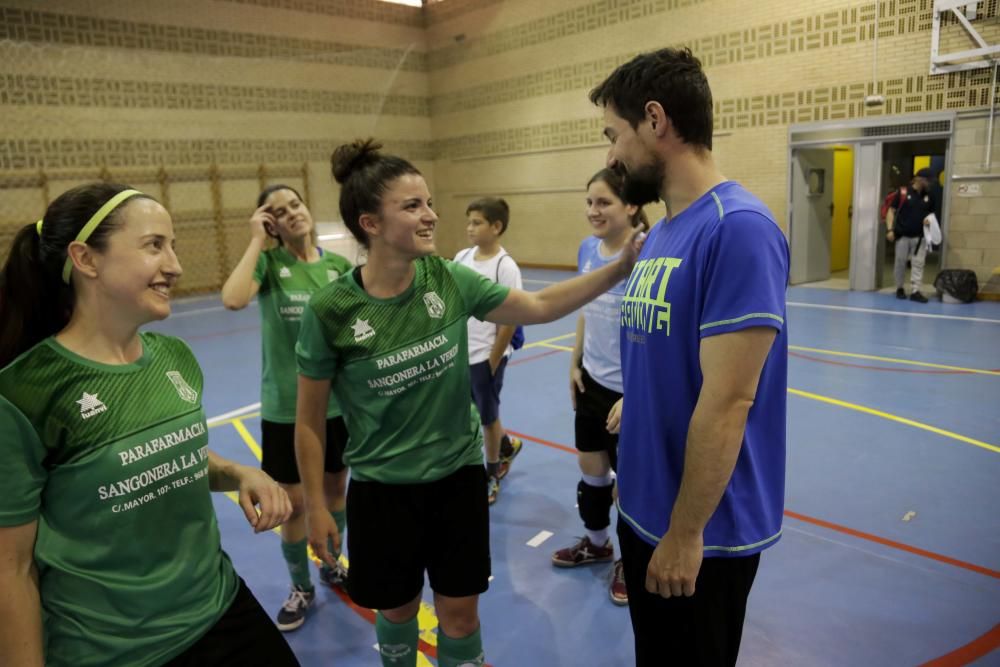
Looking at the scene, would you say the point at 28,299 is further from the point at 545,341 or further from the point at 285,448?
the point at 545,341

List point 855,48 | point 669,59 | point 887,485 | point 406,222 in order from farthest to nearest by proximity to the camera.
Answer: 1. point 855,48
2. point 887,485
3. point 406,222
4. point 669,59

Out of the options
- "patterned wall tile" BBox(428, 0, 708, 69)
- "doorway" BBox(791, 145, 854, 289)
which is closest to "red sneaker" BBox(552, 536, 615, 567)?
"doorway" BBox(791, 145, 854, 289)

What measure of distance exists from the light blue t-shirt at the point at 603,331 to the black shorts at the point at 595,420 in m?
0.05

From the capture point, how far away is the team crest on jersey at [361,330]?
222cm

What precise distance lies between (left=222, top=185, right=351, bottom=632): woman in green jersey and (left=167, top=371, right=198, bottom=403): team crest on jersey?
145cm

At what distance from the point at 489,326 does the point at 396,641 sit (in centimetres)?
248

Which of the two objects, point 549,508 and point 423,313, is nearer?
point 423,313

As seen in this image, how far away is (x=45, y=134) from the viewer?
12898 millimetres

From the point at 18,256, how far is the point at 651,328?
157cm

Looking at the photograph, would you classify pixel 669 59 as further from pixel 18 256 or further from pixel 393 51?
pixel 393 51

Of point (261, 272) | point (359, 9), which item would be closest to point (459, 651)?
point (261, 272)

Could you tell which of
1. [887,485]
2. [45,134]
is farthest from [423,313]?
[45,134]

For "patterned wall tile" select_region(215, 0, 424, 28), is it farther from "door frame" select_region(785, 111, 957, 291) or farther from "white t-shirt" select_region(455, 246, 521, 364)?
"white t-shirt" select_region(455, 246, 521, 364)

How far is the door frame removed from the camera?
10648 mm
